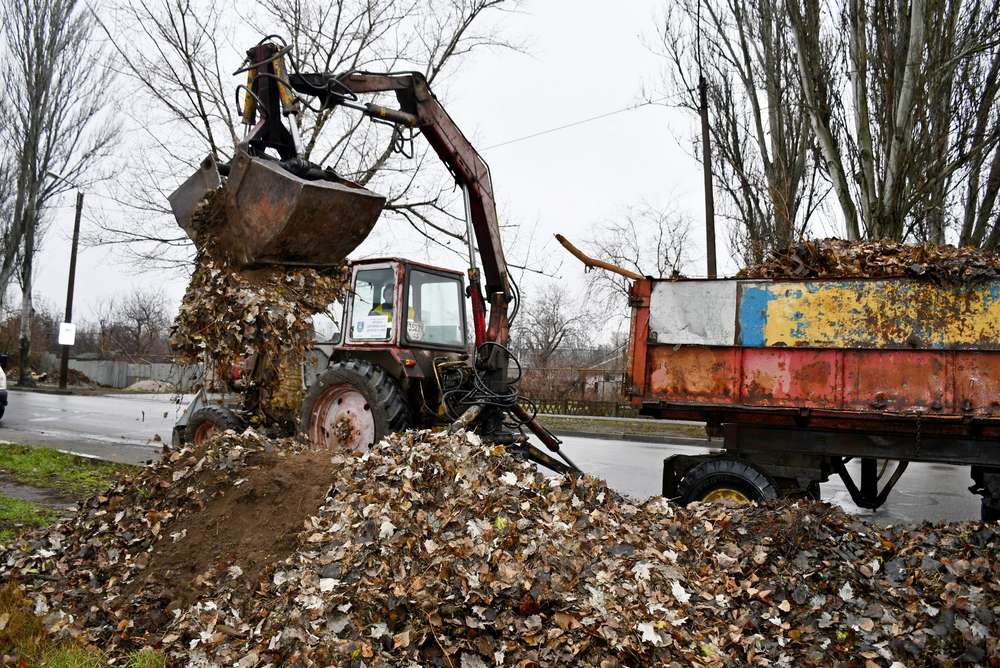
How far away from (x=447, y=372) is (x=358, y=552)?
11.6 ft

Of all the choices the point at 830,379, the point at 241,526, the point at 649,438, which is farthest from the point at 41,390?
the point at 830,379

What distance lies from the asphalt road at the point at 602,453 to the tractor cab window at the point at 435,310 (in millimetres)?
2327

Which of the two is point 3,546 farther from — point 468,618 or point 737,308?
point 737,308

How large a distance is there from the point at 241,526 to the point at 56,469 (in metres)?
5.10

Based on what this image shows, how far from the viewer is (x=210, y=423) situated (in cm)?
779

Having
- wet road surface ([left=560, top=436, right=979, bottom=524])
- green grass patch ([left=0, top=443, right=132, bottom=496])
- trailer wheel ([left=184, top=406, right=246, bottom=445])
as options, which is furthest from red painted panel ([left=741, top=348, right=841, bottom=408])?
green grass patch ([left=0, top=443, right=132, bottom=496])

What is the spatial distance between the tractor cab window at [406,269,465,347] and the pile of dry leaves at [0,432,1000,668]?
2.28 m

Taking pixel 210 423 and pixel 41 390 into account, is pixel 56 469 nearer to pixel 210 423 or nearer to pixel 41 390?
pixel 210 423

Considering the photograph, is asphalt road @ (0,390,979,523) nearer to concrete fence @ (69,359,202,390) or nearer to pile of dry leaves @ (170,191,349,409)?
pile of dry leaves @ (170,191,349,409)

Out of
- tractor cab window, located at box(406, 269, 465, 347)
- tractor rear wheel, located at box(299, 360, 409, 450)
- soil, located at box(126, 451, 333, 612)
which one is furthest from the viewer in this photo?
tractor cab window, located at box(406, 269, 465, 347)

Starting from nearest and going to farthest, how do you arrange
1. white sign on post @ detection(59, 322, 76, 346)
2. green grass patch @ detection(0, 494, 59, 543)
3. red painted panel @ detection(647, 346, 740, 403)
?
green grass patch @ detection(0, 494, 59, 543) < red painted panel @ detection(647, 346, 740, 403) < white sign on post @ detection(59, 322, 76, 346)

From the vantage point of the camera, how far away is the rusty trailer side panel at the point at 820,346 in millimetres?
5629

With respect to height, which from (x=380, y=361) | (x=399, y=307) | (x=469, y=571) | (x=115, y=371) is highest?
(x=399, y=307)

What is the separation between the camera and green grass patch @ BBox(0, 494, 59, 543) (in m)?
5.40
